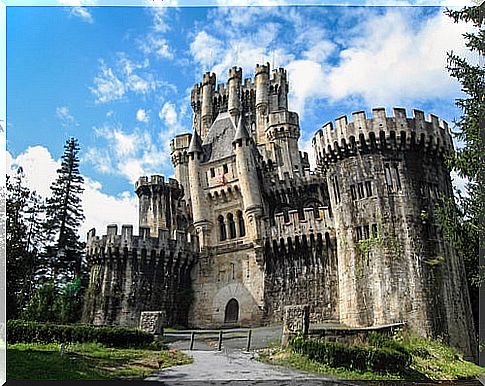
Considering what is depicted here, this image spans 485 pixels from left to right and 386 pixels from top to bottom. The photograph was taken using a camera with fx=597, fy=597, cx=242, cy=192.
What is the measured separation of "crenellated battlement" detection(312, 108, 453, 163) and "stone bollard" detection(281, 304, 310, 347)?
8116 mm

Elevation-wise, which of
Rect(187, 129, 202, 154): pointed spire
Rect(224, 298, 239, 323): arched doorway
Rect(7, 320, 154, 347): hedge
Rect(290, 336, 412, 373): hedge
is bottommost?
Rect(290, 336, 412, 373): hedge

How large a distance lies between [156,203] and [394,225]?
1278 cm

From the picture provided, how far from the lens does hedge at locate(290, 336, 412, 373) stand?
46.8ft

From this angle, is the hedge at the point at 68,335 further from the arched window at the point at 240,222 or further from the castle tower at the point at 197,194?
the arched window at the point at 240,222

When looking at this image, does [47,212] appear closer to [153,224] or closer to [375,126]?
[153,224]

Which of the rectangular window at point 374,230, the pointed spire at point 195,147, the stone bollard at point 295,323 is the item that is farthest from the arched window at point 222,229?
the stone bollard at point 295,323

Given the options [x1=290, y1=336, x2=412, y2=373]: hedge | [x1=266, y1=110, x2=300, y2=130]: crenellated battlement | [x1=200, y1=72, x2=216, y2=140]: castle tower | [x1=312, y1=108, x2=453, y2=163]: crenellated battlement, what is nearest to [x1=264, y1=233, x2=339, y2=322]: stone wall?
[x1=312, y1=108, x2=453, y2=163]: crenellated battlement

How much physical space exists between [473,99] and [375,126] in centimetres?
736

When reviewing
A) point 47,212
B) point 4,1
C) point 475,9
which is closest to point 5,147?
point 4,1

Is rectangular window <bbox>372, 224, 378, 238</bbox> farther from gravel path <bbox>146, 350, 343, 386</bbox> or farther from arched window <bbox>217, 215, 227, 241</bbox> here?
arched window <bbox>217, 215, 227, 241</bbox>

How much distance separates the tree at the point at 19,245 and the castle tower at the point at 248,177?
8760mm

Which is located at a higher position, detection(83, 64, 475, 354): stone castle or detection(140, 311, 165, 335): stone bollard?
detection(83, 64, 475, 354): stone castle

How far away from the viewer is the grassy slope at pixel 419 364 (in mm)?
14086

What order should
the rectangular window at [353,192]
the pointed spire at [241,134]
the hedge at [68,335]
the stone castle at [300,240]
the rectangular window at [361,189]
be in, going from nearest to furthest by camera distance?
the hedge at [68,335] < the stone castle at [300,240] < the rectangular window at [361,189] < the rectangular window at [353,192] < the pointed spire at [241,134]
